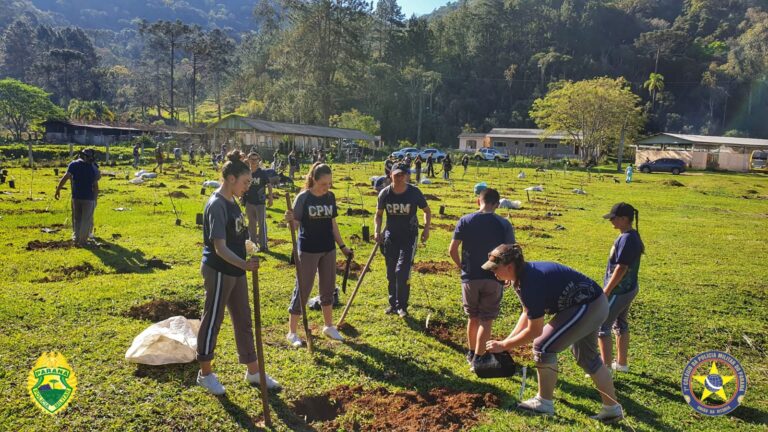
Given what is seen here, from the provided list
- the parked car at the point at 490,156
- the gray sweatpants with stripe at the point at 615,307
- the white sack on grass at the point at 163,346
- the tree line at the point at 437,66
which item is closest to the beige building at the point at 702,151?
the parked car at the point at 490,156

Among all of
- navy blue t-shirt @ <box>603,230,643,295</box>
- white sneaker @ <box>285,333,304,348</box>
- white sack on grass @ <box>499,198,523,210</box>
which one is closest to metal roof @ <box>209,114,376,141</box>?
white sack on grass @ <box>499,198,523,210</box>

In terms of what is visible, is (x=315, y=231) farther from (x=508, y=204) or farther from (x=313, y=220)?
(x=508, y=204)

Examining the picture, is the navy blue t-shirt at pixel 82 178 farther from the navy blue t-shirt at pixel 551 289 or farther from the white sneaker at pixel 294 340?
the navy blue t-shirt at pixel 551 289

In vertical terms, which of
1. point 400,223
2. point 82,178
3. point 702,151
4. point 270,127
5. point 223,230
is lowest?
point 400,223

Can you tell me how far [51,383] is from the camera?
17.0ft

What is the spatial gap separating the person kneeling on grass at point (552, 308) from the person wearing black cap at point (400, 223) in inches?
108

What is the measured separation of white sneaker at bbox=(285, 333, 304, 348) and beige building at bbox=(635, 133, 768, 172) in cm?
5825

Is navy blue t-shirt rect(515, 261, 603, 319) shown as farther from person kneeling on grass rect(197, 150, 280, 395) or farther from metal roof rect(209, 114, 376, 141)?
metal roof rect(209, 114, 376, 141)

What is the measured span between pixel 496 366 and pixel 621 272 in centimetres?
175

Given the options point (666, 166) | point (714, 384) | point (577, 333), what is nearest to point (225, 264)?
point (577, 333)

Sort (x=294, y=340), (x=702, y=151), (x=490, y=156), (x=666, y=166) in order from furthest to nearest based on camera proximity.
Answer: (x=490, y=156) → (x=702, y=151) → (x=666, y=166) → (x=294, y=340)

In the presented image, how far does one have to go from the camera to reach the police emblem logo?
4.88 m

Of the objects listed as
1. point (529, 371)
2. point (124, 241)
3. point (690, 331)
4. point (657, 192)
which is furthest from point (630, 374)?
point (657, 192)

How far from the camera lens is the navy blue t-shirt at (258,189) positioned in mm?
10531
